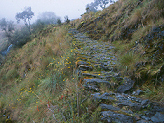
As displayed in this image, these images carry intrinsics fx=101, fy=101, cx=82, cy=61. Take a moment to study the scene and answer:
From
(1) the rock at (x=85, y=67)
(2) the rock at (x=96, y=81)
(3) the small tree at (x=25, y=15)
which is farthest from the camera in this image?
(3) the small tree at (x=25, y=15)

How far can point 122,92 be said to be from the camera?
217 cm

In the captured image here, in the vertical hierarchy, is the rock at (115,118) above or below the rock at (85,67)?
below

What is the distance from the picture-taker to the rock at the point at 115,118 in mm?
1478

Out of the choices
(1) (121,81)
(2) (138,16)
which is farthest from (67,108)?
(2) (138,16)

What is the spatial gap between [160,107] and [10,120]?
12.9 feet

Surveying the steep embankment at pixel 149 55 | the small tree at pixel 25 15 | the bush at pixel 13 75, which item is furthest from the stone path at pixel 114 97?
the small tree at pixel 25 15

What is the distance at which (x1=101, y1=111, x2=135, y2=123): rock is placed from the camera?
1478 millimetres

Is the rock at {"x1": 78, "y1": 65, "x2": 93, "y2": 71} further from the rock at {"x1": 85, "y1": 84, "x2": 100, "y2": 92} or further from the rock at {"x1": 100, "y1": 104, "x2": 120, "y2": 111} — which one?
the rock at {"x1": 100, "y1": 104, "x2": 120, "y2": 111}

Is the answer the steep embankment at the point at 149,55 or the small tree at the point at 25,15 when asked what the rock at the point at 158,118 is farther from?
the small tree at the point at 25,15

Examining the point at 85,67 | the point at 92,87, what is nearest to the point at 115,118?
the point at 92,87

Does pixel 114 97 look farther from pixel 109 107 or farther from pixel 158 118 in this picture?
pixel 158 118

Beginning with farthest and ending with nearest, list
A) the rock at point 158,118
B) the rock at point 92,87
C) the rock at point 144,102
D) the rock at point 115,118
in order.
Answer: the rock at point 92,87, the rock at point 144,102, the rock at point 115,118, the rock at point 158,118

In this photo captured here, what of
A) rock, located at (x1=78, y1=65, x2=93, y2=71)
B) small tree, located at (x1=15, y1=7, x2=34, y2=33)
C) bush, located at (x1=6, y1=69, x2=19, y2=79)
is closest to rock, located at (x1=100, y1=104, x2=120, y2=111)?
rock, located at (x1=78, y1=65, x2=93, y2=71)

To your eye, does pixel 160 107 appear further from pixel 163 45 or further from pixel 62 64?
pixel 62 64
